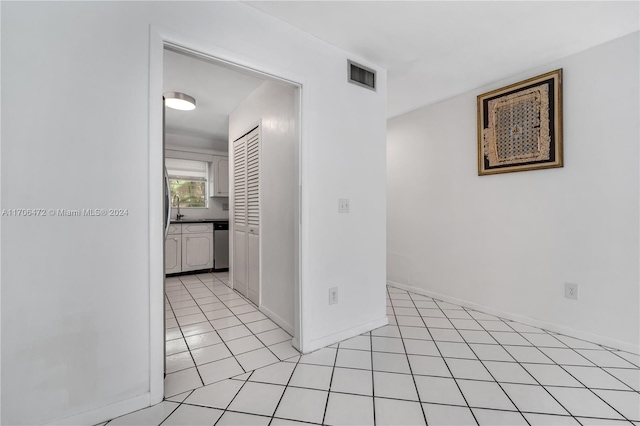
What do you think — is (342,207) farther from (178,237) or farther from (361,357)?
(178,237)

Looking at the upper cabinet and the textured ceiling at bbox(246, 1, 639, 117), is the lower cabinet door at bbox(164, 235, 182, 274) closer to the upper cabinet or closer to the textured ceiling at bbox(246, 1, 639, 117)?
the upper cabinet

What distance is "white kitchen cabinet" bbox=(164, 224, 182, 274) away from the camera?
15.0ft

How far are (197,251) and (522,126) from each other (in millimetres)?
4723

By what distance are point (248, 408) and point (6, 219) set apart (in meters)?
1.41

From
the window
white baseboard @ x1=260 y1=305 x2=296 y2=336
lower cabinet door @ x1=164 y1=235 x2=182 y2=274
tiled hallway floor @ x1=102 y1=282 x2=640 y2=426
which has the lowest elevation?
tiled hallway floor @ x1=102 y1=282 x2=640 y2=426

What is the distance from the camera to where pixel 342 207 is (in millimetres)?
2355

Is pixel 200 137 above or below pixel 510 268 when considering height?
above

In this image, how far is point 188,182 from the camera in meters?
5.51

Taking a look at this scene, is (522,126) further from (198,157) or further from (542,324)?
(198,157)

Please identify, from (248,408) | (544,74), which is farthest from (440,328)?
(544,74)

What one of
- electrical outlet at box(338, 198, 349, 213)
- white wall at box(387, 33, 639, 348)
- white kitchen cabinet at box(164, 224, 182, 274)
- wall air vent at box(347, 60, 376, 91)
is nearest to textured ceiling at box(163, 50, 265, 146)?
wall air vent at box(347, 60, 376, 91)

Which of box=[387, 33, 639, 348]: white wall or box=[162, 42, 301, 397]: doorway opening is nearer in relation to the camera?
box=[162, 42, 301, 397]: doorway opening

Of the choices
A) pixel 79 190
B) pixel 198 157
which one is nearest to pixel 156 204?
pixel 79 190

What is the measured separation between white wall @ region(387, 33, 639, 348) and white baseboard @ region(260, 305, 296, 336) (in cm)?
187
